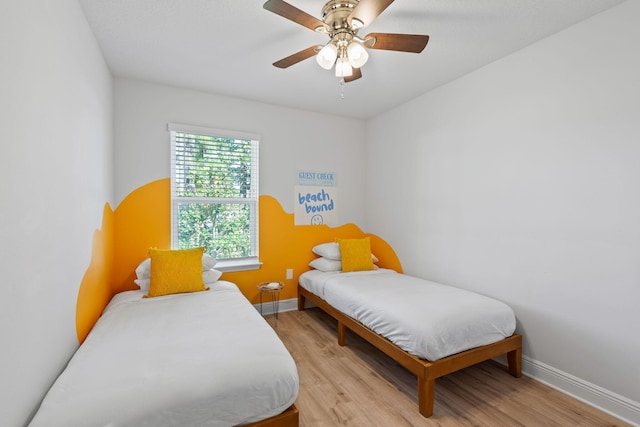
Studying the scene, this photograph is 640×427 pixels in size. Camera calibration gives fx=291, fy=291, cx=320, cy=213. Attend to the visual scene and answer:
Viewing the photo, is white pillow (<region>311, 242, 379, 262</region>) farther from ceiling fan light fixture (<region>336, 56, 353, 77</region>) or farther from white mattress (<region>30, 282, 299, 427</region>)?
ceiling fan light fixture (<region>336, 56, 353, 77</region>)

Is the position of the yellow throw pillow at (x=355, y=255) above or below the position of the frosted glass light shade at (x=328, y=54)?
below

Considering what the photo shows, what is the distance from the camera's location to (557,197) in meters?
2.10

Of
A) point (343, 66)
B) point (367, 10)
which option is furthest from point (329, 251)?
point (367, 10)

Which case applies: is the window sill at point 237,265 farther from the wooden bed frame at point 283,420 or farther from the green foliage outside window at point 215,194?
the wooden bed frame at point 283,420

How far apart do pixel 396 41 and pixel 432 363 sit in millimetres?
1967

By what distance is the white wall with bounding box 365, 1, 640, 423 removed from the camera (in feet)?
5.88

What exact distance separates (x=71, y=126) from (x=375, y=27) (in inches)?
78.4

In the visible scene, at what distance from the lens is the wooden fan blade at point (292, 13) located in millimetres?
1392

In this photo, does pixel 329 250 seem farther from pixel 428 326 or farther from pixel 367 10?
pixel 367 10

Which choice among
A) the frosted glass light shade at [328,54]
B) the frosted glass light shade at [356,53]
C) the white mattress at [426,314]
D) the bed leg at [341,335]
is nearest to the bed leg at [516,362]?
the white mattress at [426,314]

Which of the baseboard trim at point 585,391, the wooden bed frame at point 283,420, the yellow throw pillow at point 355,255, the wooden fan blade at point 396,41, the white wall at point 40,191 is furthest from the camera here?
the yellow throw pillow at point 355,255

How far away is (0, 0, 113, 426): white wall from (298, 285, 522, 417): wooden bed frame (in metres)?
1.91

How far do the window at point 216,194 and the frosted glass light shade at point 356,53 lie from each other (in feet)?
6.23

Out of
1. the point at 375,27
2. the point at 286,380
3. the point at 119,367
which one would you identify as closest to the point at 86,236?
the point at 119,367
